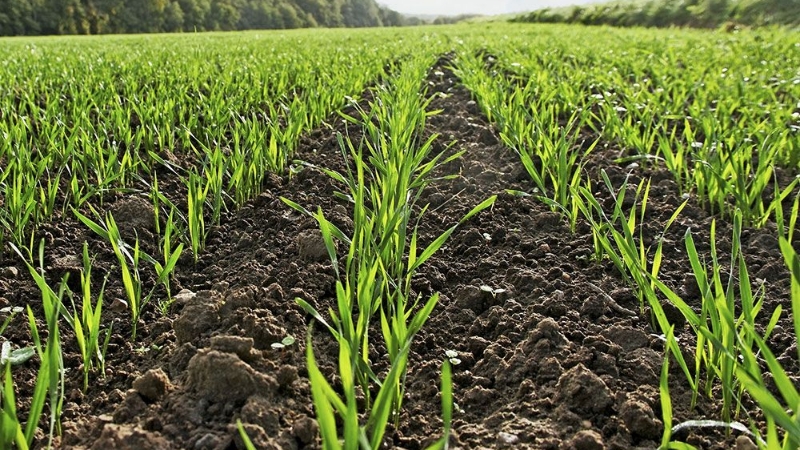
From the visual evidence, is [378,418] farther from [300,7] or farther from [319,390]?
[300,7]

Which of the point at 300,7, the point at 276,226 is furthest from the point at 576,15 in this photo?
the point at 300,7

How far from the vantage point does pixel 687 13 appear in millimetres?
18750

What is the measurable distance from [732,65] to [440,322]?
550cm

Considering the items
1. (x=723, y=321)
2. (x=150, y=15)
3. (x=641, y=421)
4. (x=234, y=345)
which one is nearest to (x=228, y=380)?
(x=234, y=345)

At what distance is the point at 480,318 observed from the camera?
1.61 metres

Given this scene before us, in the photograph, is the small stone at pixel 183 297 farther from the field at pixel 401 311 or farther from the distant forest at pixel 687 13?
the distant forest at pixel 687 13

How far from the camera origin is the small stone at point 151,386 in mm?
1229

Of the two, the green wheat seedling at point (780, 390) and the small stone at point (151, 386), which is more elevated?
the green wheat seedling at point (780, 390)

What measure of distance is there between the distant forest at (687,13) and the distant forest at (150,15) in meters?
21.4

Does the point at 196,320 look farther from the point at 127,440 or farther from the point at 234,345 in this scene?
the point at 127,440

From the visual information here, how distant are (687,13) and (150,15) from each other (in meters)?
40.6

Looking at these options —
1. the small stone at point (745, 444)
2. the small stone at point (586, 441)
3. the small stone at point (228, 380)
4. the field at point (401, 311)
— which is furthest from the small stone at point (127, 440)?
the small stone at point (745, 444)

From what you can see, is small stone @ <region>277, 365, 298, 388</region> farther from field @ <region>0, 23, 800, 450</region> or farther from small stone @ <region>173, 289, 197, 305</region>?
small stone @ <region>173, 289, 197, 305</region>

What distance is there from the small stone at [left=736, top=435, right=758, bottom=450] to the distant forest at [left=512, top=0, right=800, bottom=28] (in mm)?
15524
